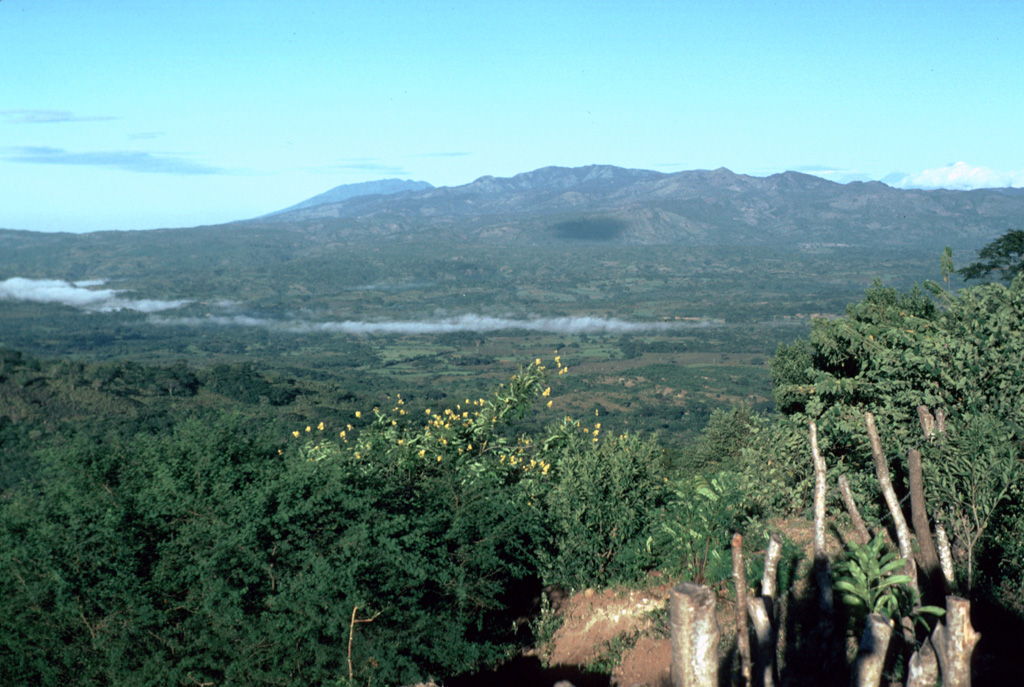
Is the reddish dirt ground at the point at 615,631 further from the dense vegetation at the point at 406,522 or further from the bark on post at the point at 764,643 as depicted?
the bark on post at the point at 764,643

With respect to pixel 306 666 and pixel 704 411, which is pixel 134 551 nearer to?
pixel 306 666

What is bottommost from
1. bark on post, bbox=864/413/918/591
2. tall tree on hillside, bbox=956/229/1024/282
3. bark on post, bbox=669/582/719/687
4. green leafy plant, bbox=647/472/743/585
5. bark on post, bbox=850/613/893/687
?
green leafy plant, bbox=647/472/743/585

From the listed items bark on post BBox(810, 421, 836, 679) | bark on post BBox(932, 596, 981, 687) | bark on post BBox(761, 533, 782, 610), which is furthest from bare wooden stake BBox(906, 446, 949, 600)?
bark on post BBox(932, 596, 981, 687)

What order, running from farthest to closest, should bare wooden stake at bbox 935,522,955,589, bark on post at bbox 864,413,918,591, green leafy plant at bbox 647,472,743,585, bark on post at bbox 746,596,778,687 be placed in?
1. green leafy plant at bbox 647,472,743,585
2. bare wooden stake at bbox 935,522,955,589
3. bark on post at bbox 864,413,918,591
4. bark on post at bbox 746,596,778,687

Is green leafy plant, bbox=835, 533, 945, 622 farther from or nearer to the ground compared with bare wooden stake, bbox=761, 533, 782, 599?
nearer to the ground

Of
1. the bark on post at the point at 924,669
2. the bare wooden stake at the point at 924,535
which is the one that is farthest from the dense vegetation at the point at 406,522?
the bark on post at the point at 924,669

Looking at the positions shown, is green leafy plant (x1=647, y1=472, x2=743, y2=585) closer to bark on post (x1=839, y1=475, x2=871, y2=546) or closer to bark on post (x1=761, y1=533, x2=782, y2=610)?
bark on post (x1=839, y1=475, x2=871, y2=546)
